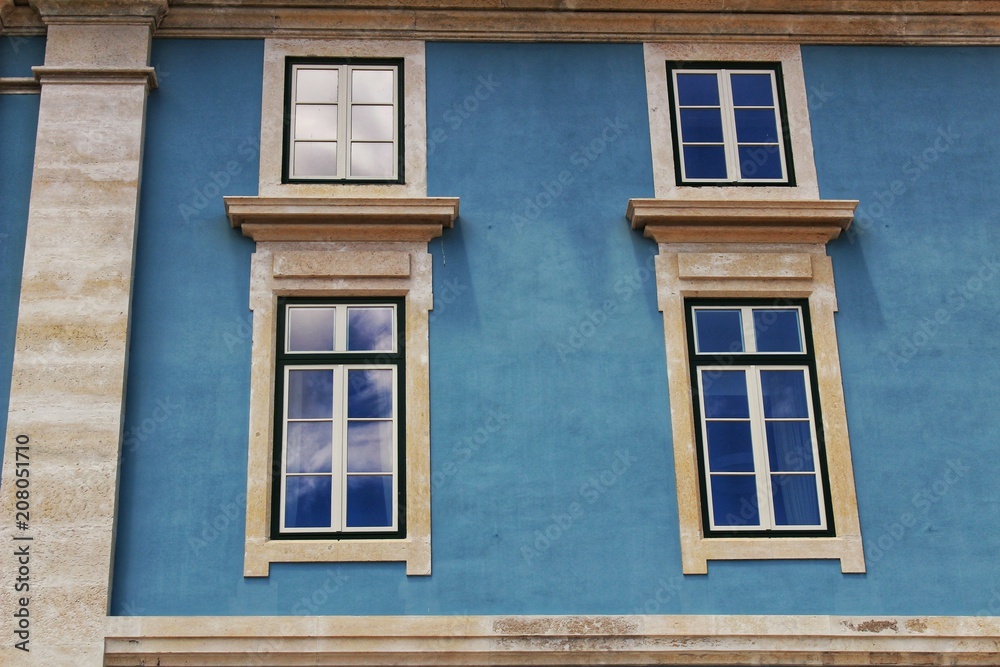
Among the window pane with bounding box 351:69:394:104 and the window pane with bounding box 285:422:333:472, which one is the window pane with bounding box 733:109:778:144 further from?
the window pane with bounding box 285:422:333:472

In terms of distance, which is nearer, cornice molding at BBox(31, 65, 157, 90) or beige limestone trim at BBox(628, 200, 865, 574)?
beige limestone trim at BBox(628, 200, 865, 574)

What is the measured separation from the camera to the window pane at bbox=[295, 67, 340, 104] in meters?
12.6

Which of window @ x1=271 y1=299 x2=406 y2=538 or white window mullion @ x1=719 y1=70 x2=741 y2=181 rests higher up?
white window mullion @ x1=719 y1=70 x2=741 y2=181

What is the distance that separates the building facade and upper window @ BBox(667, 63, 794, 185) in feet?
0.11

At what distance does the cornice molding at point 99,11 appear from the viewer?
1245 cm

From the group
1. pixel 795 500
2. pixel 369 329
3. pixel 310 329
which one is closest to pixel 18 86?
pixel 310 329

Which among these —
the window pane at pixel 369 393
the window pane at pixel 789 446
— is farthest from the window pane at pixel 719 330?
the window pane at pixel 369 393

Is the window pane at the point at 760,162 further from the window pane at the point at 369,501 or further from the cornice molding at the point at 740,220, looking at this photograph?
the window pane at the point at 369,501

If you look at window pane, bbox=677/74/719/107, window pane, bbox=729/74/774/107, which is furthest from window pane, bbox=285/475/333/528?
window pane, bbox=729/74/774/107

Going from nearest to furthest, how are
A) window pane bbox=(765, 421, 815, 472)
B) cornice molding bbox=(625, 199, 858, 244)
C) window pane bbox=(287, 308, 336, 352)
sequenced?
window pane bbox=(765, 421, 815, 472) < window pane bbox=(287, 308, 336, 352) < cornice molding bbox=(625, 199, 858, 244)

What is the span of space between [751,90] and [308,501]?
5.66 m

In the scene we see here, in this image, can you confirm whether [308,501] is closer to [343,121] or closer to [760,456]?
[343,121]

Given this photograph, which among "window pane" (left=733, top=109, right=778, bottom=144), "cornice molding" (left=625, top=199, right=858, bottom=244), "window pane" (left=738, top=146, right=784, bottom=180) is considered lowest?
"cornice molding" (left=625, top=199, right=858, bottom=244)

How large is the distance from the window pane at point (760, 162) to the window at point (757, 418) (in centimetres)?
128
